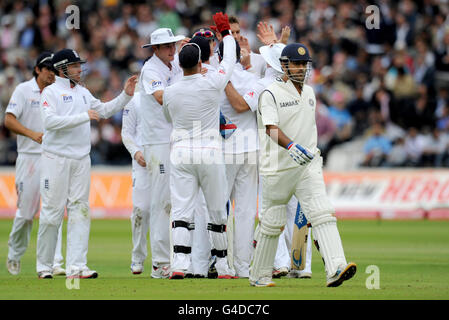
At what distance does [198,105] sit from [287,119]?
1.34m

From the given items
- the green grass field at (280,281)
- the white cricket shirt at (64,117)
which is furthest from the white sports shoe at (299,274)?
the white cricket shirt at (64,117)

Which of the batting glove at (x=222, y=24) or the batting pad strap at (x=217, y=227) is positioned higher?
the batting glove at (x=222, y=24)

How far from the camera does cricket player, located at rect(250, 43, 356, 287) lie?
32.7 feet

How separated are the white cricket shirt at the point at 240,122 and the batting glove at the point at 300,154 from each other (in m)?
2.42

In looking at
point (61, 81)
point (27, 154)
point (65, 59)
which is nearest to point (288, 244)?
point (61, 81)

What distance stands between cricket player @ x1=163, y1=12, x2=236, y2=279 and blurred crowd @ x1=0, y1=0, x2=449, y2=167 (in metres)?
13.6

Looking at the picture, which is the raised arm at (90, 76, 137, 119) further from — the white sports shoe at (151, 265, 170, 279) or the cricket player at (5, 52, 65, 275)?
the white sports shoe at (151, 265, 170, 279)

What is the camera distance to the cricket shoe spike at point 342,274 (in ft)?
31.0

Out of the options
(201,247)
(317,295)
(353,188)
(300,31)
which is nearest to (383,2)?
(300,31)

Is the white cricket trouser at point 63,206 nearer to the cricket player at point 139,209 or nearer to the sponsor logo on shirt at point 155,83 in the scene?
the cricket player at point 139,209

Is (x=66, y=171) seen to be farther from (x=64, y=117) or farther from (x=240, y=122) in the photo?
(x=240, y=122)

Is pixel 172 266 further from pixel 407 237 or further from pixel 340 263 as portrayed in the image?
pixel 407 237

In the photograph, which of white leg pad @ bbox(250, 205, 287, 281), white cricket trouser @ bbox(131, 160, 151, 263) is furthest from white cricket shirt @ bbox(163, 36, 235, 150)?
white cricket trouser @ bbox(131, 160, 151, 263)

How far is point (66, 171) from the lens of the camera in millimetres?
11664
